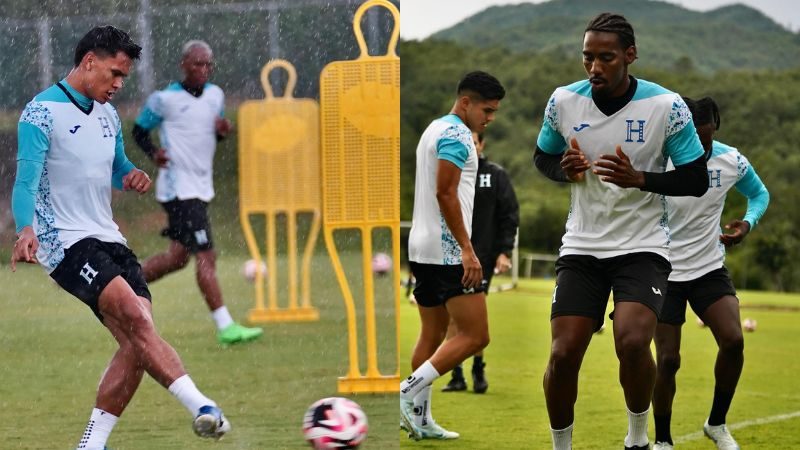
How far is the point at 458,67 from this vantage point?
15945 mm

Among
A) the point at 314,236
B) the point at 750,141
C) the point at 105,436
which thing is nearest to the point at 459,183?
the point at 105,436

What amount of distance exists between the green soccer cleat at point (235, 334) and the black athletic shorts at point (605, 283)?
371 cm

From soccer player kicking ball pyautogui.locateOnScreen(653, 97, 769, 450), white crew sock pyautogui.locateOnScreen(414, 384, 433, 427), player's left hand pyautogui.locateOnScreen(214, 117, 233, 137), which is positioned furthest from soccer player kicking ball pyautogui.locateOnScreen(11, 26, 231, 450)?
player's left hand pyautogui.locateOnScreen(214, 117, 233, 137)

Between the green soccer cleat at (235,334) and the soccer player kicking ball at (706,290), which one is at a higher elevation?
the soccer player kicking ball at (706,290)

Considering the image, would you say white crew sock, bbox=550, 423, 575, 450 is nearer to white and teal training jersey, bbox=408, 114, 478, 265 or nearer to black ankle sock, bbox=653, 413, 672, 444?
black ankle sock, bbox=653, 413, 672, 444

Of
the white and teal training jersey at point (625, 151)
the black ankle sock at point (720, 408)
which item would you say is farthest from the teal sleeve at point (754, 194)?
the white and teal training jersey at point (625, 151)

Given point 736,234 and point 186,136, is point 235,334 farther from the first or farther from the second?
point 736,234

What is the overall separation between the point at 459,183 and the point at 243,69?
2.89m

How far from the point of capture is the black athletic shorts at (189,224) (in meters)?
A: 8.11

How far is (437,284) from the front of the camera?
578 centimetres

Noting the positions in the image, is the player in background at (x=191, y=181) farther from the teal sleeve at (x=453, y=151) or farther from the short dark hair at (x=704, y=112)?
the short dark hair at (x=704, y=112)

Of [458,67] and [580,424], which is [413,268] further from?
[458,67]

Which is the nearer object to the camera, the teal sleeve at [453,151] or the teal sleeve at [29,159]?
the teal sleeve at [29,159]

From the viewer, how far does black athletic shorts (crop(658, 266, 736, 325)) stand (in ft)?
18.2
